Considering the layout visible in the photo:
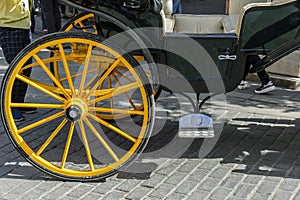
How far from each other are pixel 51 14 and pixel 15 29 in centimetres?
69

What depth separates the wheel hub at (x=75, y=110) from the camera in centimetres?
336

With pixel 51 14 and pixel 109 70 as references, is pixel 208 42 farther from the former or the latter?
pixel 51 14

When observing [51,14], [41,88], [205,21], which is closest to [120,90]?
[41,88]

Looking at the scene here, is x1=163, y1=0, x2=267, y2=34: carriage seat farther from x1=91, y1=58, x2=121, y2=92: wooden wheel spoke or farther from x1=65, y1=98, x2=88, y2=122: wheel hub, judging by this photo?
x1=65, y1=98, x2=88, y2=122: wheel hub

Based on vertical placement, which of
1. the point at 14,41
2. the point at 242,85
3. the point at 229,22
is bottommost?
Answer: the point at 242,85

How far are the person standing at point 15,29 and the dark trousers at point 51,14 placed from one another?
42 centimetres

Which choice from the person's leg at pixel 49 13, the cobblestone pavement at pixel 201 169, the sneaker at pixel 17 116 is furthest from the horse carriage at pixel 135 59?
the sneaker at pixel 17 116

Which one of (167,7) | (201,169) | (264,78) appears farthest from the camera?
(264,78)

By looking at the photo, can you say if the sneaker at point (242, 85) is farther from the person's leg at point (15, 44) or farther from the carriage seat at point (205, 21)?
the person's leg at point (15, 44)

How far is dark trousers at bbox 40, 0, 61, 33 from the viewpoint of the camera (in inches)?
153

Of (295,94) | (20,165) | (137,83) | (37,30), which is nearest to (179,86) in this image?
(137,83)

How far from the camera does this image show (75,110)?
3.36 meters

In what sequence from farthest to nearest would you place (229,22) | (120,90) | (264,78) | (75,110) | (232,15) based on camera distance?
(264,78) < (232,15) < (229,22) < (120,90) < (75,110)

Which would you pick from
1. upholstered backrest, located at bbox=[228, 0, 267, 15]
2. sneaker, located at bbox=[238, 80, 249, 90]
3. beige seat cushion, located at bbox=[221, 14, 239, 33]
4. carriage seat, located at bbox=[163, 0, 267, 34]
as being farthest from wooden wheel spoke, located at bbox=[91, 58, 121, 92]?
sneaker, located at bbox=[238, 80, 249, 90]
